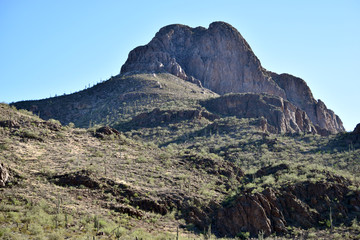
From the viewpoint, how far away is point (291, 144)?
76.2 metres

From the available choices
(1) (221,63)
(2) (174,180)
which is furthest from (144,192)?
(1) (221,63)

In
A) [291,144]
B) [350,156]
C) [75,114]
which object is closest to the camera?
[350,156]

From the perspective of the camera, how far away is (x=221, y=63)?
14375 centimetres

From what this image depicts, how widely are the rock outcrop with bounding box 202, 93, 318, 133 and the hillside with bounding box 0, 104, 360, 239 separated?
1516 inches

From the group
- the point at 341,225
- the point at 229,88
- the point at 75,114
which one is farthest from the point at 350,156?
the point at 229,88

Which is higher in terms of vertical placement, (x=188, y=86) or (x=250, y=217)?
(x=188, y=86)

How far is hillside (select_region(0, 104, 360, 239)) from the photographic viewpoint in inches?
1388

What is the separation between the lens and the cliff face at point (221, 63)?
135 m

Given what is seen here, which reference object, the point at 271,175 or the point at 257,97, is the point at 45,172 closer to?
the point at 271,175

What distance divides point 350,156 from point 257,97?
43350mm

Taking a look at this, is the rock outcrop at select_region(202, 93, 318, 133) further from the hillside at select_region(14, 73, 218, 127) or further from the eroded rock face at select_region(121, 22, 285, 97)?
the eroded rock face at select_region(121, 22, 285, 97)

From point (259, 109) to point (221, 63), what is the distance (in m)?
45.9

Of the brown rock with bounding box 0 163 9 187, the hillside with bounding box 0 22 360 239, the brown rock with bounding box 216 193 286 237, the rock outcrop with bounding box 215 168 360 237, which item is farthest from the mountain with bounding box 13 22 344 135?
the brown rock with bounding box 216 193 286 237

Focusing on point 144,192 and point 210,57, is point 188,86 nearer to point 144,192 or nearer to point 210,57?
point 210,57
